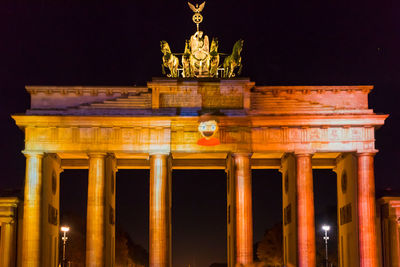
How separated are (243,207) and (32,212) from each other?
14979 millimetres

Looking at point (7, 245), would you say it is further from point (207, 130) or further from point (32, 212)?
Result: point (207, 130)

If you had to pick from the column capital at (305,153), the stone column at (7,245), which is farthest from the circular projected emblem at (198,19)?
the stone column at (7,245)

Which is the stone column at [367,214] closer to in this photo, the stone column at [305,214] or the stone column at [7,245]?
the stone column at [305,214]

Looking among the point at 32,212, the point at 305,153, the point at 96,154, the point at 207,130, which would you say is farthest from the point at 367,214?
the point at 32,212

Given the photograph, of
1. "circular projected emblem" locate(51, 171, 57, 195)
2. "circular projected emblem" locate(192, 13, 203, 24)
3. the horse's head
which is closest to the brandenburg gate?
the horse's head

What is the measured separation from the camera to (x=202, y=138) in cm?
5316

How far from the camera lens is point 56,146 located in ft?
174

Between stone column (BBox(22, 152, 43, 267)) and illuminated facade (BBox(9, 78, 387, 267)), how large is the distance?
8 centimetres

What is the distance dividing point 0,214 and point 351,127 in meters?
26.4

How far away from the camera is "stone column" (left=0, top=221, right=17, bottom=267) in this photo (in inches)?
2114

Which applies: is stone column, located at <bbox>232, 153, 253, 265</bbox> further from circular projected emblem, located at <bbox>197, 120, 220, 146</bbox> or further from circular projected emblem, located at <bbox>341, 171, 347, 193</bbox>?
circular projected emblem, located at <bbox>341, 171, 347, 193</bbox>

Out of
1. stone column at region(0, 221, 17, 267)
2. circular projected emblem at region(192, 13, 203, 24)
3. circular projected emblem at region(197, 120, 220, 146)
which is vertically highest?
circular projected emblem at region(192, 13, 203, 24)

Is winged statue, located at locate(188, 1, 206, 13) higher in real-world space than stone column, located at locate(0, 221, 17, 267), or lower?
higher

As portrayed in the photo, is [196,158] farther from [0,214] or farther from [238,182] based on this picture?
[0,214]
